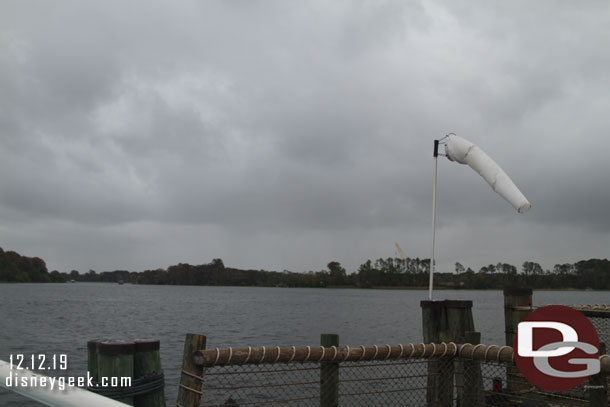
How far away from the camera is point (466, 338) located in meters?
6.41

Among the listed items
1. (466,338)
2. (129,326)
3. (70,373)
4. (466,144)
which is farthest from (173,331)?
(466,338)

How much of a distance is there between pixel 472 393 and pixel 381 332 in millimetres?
40628

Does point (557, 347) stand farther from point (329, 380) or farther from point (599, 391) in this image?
point (329, 380)

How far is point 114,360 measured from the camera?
4566mm

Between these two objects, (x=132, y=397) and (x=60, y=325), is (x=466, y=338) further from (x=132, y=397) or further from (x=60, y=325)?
(x=60, y=325)

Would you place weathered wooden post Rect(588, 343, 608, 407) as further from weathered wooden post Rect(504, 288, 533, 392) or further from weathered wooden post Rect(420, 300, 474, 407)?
weathered wooden post Rect(504, 288, 533, 392)

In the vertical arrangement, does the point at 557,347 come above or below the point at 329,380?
above

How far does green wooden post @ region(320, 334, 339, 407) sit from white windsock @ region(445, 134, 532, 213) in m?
7.97

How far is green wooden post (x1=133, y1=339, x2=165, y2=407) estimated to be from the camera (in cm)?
477

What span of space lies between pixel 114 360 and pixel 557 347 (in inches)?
141

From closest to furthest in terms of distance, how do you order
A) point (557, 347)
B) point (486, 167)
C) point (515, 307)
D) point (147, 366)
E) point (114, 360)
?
point (557, 347) → point (114, 360) → point (147, 366) → point (515, 307) → point (486, 167)

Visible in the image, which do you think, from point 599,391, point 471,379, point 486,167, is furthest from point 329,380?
point 486,167

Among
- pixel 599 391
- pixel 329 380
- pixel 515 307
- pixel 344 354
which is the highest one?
pixel 515 307

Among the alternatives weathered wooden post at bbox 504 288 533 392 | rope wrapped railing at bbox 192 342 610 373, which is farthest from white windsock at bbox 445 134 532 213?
rope wrapped railing at bbox 192 342 610 373
